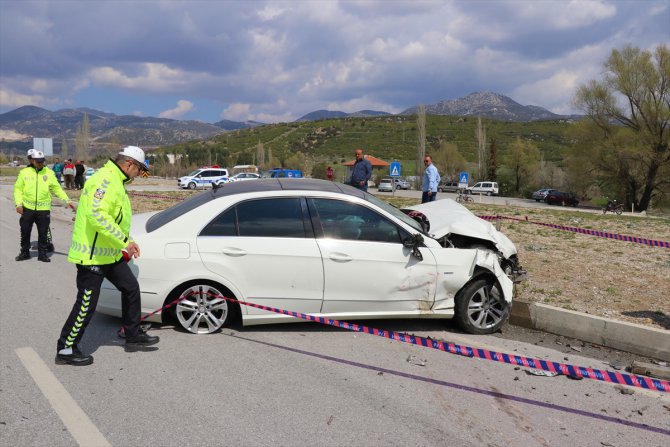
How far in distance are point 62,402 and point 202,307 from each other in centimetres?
164

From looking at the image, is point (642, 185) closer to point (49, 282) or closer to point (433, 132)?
point (49, 282)

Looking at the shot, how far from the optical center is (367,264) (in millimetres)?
5090

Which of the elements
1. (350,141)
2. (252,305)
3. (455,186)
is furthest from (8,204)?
(350,141)

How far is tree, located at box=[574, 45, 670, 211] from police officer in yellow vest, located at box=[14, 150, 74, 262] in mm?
42396

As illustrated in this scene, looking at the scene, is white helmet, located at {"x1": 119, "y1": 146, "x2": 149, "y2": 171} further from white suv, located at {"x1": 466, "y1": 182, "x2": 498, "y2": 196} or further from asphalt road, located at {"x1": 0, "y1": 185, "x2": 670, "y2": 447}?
white suv, located at {"x1": 466, "y1": 182, "x2": 498, "y2": 196}

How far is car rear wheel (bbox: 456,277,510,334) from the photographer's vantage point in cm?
530

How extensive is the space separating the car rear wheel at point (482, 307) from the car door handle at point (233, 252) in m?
2.26

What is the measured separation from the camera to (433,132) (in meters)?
114

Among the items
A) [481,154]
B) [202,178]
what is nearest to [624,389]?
[202,178]

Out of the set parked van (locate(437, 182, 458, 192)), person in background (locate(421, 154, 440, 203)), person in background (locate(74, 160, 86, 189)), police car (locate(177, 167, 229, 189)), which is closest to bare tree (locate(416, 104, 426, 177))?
parked van (locate(437, 182, 458, 192))

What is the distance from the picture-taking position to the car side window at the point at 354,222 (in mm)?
5184

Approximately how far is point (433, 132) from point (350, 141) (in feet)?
60.6

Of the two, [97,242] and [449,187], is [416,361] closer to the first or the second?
[97,242]

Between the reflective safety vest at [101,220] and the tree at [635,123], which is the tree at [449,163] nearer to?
the tree at [635,123]
